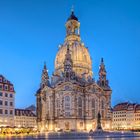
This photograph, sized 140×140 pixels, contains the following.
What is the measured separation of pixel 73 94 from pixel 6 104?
38273 mm

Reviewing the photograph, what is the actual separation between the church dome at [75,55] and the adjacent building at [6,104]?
50.4m

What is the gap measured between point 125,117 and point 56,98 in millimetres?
79671

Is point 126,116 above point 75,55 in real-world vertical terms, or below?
below

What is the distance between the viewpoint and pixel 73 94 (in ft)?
402

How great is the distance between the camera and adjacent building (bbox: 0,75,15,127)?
87.6 meters

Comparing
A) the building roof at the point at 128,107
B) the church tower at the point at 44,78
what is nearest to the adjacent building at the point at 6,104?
the church tower at the point at 44,78

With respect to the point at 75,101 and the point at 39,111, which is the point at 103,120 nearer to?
the point at 75,101

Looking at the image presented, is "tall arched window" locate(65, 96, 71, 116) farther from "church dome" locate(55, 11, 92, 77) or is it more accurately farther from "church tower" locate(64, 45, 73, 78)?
"church dome" locate(55, 11, 92, 77)

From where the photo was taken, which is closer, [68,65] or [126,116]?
[68,65]

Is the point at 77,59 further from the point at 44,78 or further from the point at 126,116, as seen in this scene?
the point at 126,116

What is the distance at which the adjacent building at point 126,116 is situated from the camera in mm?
187750

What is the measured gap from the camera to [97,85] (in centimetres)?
13200

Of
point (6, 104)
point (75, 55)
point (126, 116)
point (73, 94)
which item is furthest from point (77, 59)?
point (126, 116)

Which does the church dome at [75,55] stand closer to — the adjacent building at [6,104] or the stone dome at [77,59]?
the stone dome at [77,59]
